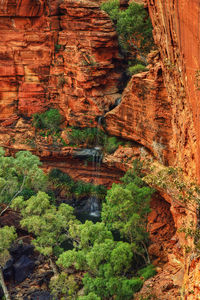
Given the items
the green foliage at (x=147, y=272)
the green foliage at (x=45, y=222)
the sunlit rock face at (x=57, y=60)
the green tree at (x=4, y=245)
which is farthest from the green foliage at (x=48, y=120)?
the green foliage at (x=147, y=272)

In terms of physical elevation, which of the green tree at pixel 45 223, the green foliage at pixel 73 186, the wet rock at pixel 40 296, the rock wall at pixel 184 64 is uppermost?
the rock wall at pixel 184 64

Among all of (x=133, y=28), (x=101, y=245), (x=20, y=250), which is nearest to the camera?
(x=101, y=245)

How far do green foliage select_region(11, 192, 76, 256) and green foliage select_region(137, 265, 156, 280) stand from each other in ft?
16.2

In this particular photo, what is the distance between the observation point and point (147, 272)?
20547 millimetres

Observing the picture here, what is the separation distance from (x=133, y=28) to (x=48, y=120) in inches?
426

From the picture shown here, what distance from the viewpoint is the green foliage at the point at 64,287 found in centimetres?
2058

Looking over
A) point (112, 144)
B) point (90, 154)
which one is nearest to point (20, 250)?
point (90, 154)

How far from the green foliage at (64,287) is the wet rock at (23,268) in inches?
109

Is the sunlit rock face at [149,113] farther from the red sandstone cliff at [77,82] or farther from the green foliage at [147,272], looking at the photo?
the green foliage at [147,272]

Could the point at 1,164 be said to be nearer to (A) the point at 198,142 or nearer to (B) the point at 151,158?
(B) the point at 151,158

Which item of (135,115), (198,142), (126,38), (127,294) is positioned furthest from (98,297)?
(126,38)

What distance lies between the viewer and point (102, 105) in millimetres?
32562

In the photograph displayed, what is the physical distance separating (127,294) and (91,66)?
19664 millimetres

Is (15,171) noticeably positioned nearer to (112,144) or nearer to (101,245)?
(112,144)
